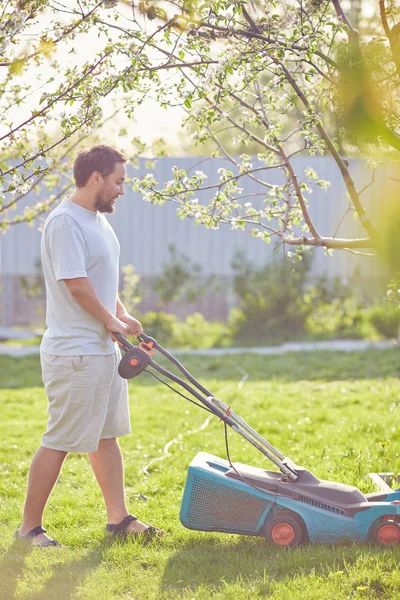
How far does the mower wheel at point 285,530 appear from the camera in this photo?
140 inches

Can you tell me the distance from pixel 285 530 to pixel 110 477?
0.86m

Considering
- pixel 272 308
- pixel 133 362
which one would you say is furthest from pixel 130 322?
A: pixel 272 308

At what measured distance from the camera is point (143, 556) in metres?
3.55

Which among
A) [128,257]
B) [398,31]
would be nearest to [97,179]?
[398,31]

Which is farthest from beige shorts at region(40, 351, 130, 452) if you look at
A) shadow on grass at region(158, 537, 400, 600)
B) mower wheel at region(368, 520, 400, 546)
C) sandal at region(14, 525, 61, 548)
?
mower wheel at region(368, 520, 400, 546)

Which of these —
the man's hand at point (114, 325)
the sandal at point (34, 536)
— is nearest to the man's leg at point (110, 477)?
the sandal at point (34, 536)

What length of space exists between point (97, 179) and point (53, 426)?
1137 millimetres

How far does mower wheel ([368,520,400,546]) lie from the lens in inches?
138

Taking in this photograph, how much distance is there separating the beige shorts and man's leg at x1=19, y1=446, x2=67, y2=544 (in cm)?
6

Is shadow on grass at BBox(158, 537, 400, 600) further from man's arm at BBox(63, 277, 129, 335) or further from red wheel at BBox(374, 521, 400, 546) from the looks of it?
man's arm at BBox(63, 277, 129, 335)

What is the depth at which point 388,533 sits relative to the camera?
351 centimetres

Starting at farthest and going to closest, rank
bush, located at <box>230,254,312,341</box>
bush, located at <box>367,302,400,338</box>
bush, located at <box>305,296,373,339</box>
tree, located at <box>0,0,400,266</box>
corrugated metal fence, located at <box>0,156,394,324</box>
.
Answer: corrugated metal fence, located at <box>0,156,394,324</box> < bush, located at <box>230,254,312,341</box> < bush, located at <box>305,296,373,339</box> < bush, located at <box>367,302,400,338</box> < tree, located at <box>0,0,400,266</box>

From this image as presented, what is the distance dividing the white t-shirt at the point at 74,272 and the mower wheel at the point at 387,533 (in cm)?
142

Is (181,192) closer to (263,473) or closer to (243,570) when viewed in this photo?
(263,473)
